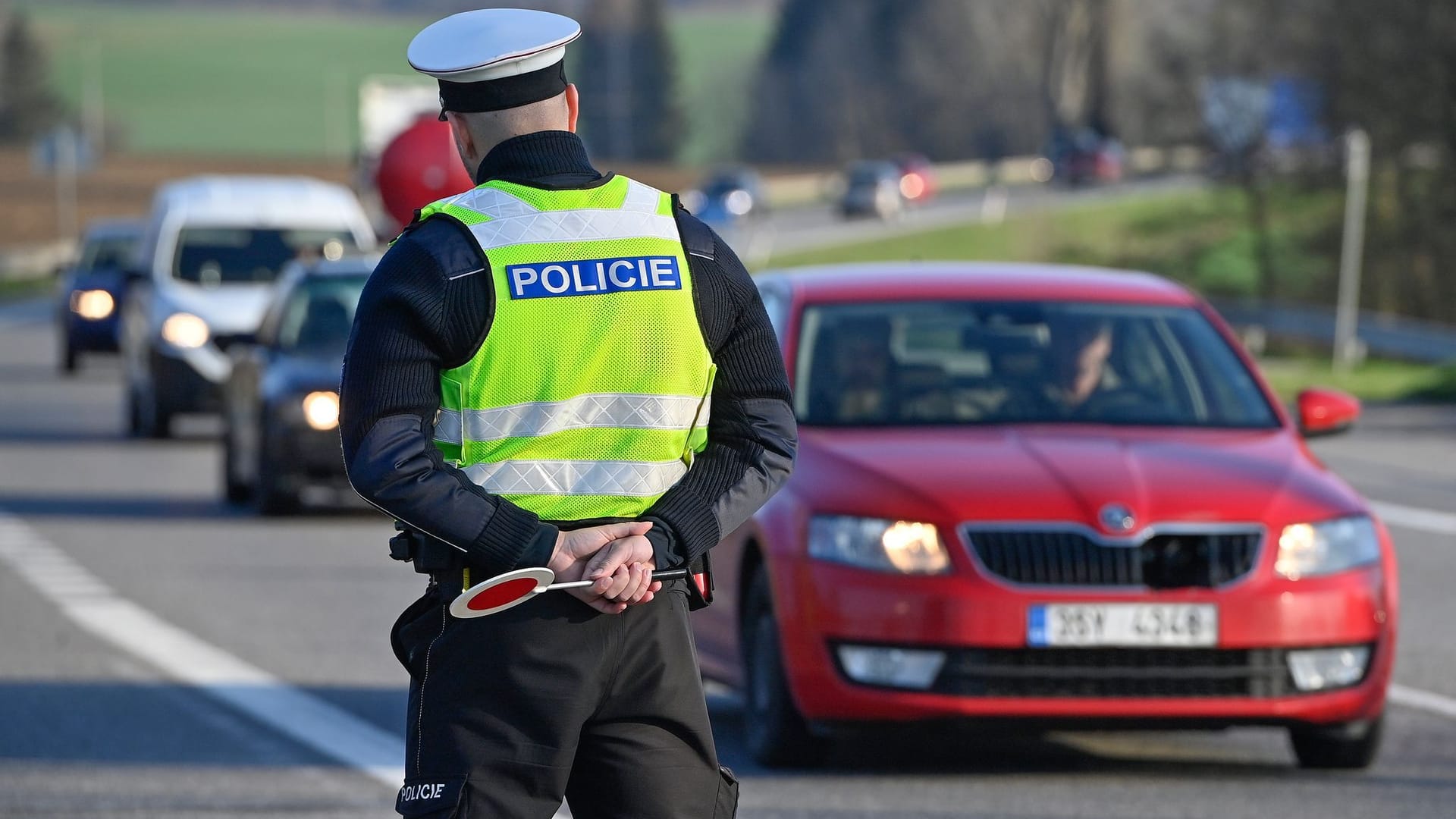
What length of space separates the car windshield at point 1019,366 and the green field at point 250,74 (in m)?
119

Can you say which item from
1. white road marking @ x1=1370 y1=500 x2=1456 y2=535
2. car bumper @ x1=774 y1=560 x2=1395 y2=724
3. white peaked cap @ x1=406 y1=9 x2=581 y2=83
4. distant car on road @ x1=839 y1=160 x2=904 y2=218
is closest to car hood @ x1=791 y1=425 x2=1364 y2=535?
car bumper @ x1=774 y1=560 x2=1395 y2=724

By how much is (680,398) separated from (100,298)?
27744 millimetres

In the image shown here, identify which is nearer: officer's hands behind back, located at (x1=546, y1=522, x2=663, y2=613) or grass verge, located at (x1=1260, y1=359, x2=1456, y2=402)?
officer's hands behind back, located at (x1=546, y1=522, x2=663, y2=613)

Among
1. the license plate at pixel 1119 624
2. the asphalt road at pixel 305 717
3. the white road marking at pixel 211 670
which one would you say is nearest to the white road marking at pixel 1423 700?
the asphalt road at pixel 305 717

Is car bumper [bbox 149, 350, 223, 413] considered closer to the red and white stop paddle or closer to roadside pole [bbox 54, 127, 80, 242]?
the red and white stop paddle

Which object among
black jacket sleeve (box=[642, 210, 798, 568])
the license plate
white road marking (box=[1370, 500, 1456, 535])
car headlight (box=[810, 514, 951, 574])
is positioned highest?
black jacket sleeve (box=[642, 210, 798, 568])

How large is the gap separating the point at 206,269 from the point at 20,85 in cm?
12128

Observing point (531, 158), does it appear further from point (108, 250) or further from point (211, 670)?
point (108, 250)

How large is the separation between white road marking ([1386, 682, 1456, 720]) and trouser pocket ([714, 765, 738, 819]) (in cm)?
537

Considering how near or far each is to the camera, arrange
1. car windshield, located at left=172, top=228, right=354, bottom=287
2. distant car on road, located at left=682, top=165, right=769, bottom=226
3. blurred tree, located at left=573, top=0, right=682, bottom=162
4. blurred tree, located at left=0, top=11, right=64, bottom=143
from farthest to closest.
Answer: blurred tree, located at left=0, top=11, right=64, bottom=143 < blurred tree, located at left=573, top=0, right=682, bottom=162 < distant car on road, located at left=682, top=165, right=769, bottom=226 < car windshield, located at left=172, top=228, right=354, bottom=287

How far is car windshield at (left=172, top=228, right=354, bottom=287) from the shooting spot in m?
21.8

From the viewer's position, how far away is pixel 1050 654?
23.9 feet

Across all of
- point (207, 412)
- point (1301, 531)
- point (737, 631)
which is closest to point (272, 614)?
point (737, 631)

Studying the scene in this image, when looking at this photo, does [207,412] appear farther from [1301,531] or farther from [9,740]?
[1301,531]
